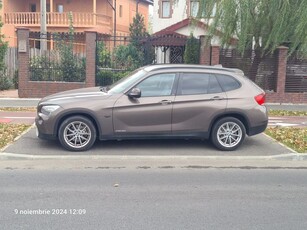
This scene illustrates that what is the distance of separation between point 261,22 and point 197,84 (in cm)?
773

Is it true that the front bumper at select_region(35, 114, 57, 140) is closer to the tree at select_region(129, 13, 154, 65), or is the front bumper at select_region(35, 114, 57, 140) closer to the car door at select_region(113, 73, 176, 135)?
the car door at select_region(113, 73, 176, 135)

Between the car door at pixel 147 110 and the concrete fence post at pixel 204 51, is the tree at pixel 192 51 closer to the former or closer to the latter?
the concrete fence post at pixel 204 51

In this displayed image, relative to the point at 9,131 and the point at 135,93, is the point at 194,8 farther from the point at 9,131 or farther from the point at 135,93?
the point at 9,131

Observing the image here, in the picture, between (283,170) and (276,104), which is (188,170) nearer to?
(283,170)

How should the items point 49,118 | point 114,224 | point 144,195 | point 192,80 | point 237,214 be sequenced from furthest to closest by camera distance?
1. point 192,80
2. point 49,118
3. point 144,195
4. point 237,214
5. point 114,224

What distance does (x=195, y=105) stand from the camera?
315 inches

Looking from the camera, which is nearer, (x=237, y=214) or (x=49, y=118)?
(x=237, y=214)

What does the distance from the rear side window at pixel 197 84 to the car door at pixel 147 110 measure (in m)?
0.26

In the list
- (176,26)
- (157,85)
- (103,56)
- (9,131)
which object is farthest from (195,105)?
(176,26)

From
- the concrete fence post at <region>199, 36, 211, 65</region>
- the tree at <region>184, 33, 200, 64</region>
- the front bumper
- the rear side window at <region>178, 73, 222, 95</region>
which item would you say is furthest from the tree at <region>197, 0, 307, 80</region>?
the front bumper

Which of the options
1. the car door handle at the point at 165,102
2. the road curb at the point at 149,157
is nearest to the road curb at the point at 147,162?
the road curb at the point at 149,157

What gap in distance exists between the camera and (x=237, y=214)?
4.96 metres

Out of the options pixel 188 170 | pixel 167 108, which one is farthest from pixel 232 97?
pixel 188 170

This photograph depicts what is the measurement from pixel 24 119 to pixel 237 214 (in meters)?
7.98
